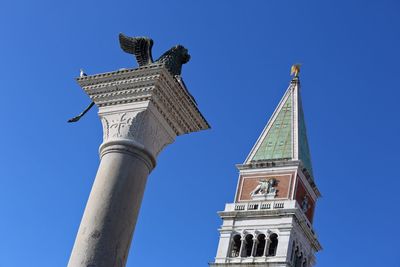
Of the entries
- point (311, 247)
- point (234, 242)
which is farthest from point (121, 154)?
point (311, 247)

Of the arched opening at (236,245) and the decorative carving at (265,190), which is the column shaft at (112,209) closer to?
the arched opening at (236,245)

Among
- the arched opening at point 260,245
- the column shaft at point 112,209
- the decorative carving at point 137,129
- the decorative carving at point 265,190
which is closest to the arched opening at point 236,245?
the arched opening at point 260,245

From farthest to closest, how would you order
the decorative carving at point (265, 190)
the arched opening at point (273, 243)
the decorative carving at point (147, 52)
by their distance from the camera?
the decorative carving at point (265, 190), the arched opening at point (273, 243), the decorative carving at point (147, 52)

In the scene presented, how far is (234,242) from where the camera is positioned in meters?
43.7

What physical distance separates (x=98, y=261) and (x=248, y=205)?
37770 millimetres

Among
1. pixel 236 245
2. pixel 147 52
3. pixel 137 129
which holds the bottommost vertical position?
pixel 137 129

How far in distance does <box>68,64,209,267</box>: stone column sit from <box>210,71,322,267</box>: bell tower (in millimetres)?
33783

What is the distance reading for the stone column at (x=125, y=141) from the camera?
732 cm

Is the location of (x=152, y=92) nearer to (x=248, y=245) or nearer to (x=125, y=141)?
(x=125, y=141)

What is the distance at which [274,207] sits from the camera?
4369 centimetres

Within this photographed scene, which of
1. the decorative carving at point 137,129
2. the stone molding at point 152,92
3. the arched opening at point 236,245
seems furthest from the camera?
the arched opening at point 236,245

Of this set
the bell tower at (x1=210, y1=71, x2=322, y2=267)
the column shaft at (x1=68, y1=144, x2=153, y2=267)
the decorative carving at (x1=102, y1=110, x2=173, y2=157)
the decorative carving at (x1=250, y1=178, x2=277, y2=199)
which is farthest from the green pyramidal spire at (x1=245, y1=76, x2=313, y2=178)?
the column shaft at (x1=68, y1=144, x2=153, y2=267)

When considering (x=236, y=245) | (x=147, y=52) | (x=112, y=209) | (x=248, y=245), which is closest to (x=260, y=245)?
(x=248, y=245)

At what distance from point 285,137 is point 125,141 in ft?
130
